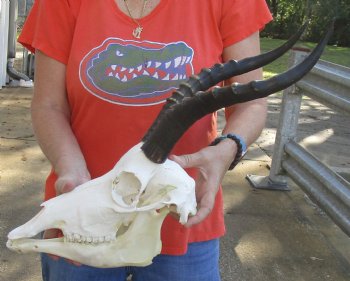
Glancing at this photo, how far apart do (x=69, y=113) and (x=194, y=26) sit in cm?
54

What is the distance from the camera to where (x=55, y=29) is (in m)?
1.85

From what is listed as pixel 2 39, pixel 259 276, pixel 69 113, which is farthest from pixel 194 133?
pixel 2 39

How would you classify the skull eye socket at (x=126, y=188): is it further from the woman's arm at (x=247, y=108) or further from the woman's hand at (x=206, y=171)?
the woman's arm at (x=247, y=108)

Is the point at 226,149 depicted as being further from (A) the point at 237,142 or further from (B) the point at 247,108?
(B) the point at 247,108

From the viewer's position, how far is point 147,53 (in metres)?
1.79

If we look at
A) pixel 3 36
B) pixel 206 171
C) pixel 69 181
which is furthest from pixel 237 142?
pixel 3 36

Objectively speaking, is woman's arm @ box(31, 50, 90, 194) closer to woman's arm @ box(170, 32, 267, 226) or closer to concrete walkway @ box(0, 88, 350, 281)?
woman's arm @ box(170, 32, 267, 226)

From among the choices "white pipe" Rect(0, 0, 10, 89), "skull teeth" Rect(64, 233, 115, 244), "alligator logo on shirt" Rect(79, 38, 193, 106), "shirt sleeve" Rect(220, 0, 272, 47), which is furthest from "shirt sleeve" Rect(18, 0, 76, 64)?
"white pipe" Rect(0, 0, 10, 89)

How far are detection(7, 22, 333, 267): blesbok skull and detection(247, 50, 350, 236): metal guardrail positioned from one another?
257 cm

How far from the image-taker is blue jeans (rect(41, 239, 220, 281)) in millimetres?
1881

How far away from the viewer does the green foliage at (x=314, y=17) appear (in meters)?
26.3

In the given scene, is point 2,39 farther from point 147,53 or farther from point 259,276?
point 147,53

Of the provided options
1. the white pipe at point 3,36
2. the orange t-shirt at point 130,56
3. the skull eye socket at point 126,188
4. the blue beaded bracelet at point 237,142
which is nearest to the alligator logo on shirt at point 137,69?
the orange t-shirt at point 130,56

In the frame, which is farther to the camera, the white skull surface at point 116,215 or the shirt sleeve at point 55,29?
the shirt sleeve at point 55,29
